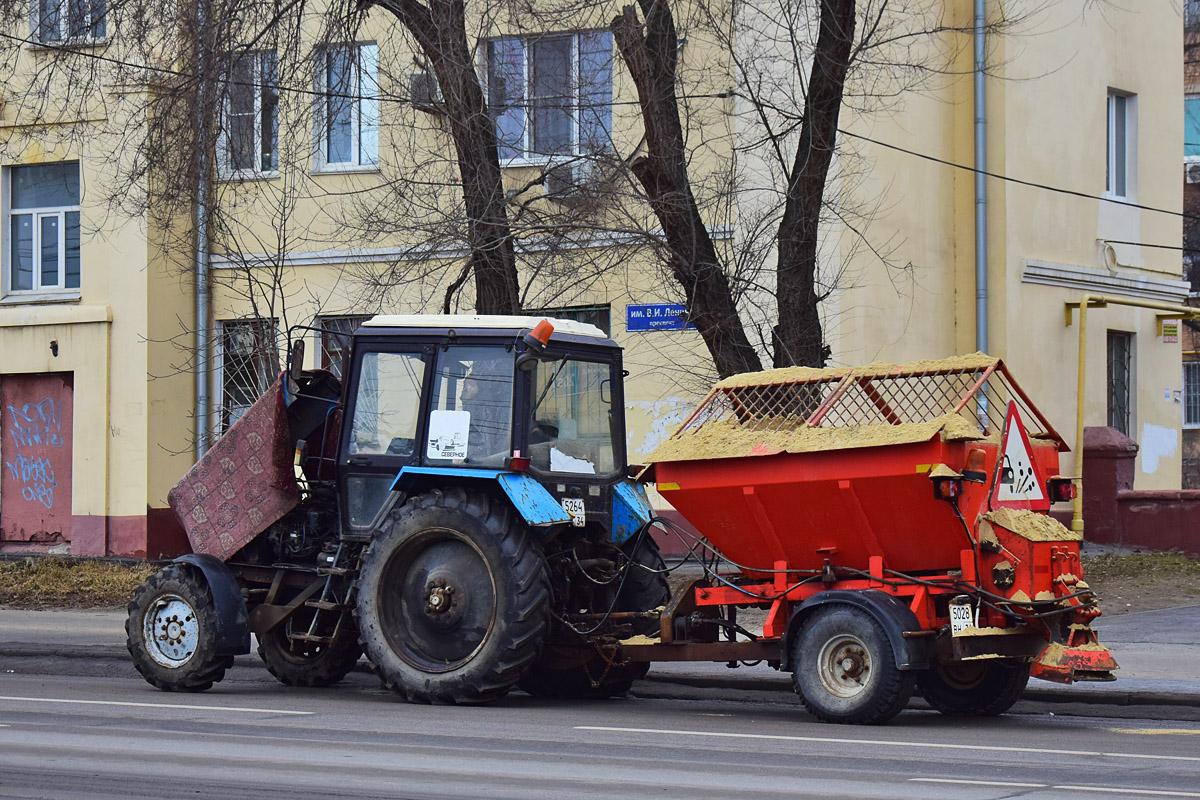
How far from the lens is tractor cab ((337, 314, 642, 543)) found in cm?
1102

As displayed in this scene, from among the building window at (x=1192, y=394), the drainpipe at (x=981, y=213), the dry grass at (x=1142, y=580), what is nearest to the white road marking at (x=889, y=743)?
the dry grass at (x=1142, y=580)

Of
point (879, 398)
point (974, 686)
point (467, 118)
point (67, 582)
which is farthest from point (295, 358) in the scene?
point (67, 582)

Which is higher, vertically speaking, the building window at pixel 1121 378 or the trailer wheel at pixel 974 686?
the building window at pixel 1121 378

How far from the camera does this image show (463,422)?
1116cm

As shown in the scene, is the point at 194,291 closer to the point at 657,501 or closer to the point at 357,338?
the point at 657,501

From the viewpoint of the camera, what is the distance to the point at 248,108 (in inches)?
642

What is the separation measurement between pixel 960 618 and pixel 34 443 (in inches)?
709

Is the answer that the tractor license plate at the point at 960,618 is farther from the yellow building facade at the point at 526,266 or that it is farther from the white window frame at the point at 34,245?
the white window frame at the point at 34,245

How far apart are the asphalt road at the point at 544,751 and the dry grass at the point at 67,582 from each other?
26.6ft

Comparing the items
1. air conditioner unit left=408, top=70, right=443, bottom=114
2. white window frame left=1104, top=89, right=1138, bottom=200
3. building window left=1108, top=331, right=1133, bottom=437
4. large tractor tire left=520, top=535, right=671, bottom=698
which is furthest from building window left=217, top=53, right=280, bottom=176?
building window left=1108, top=331, right=1133, bottom=437

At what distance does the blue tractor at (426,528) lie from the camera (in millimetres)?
10820

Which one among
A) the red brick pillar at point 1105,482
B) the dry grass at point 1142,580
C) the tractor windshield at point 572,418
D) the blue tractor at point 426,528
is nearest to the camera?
the blue tractor at point 426,528

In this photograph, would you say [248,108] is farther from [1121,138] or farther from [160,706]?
[1121,138]

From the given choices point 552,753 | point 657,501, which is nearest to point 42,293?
point 657,501
